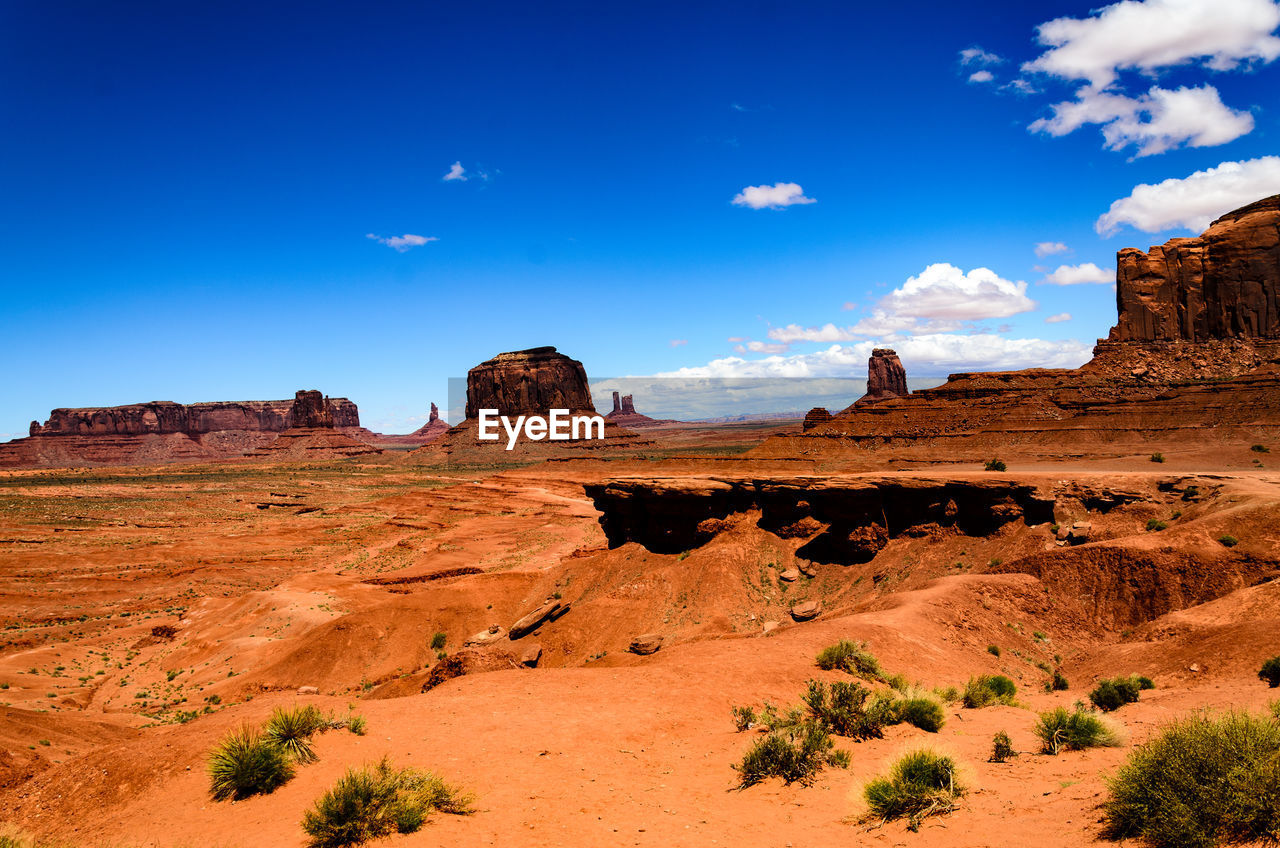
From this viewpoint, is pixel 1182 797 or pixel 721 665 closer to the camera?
pixel 1182 797

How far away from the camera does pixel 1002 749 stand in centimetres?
920

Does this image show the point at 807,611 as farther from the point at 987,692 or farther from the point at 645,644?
the point at 987,692

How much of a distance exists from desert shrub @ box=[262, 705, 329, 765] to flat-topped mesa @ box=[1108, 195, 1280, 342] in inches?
2446

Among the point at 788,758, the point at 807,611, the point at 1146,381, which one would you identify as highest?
the point at 1146,381

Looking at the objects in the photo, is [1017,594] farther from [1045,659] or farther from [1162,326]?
[1162,326]

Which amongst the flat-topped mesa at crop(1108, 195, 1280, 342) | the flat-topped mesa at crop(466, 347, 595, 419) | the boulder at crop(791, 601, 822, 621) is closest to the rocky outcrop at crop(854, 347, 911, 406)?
the flat-topped mesa at crop(466, 347, 595, 419)

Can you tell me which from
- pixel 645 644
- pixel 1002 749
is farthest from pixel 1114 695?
pixel 645 644

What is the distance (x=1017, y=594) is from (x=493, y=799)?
48.1 feet

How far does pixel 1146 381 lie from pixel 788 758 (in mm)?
52397

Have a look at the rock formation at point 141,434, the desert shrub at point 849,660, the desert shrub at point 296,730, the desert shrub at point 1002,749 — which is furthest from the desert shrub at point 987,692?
the rock formation at point 141,434

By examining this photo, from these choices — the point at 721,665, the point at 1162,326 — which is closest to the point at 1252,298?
the point at 1162,326

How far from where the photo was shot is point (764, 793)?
29.1 ft

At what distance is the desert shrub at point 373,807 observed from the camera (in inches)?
288

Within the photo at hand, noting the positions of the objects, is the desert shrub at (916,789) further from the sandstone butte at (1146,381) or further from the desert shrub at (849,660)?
the sandstone butte at (1146,381)
